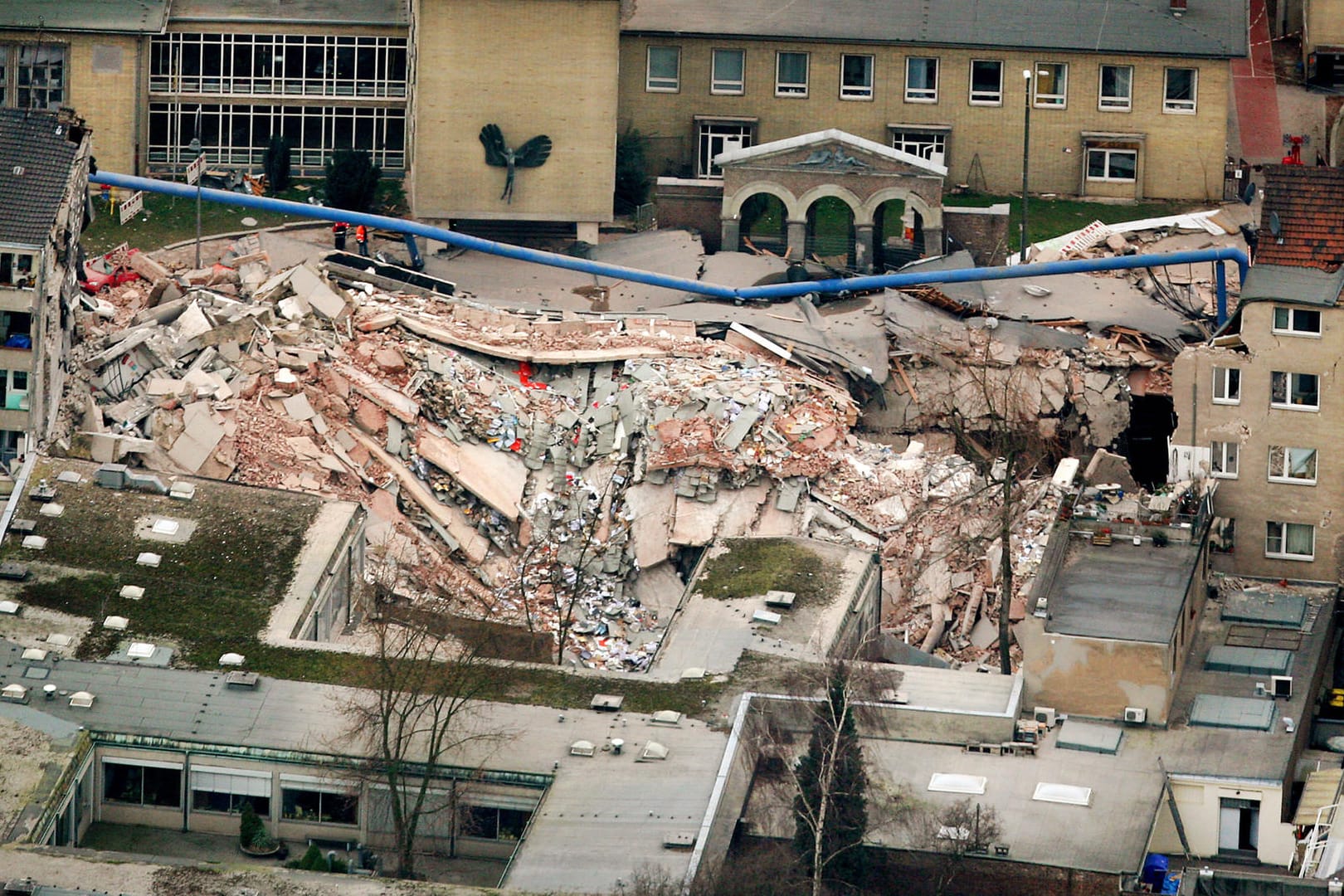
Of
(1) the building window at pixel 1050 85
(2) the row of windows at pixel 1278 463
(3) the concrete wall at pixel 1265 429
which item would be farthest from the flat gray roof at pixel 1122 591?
(1) the building window at pixel 1050 85

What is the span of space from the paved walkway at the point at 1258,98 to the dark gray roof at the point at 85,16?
115 feet

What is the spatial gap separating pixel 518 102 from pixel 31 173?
22.6 metres

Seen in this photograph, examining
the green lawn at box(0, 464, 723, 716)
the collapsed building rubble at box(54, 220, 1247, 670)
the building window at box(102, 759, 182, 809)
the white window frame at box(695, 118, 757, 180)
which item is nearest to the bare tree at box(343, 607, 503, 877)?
the green lawn at box(0, 464, 723, 716)

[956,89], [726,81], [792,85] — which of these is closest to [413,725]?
[726,81]

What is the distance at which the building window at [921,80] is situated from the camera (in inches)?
4469

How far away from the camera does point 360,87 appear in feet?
371

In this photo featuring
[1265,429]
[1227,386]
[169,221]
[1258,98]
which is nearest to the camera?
[1265,429]

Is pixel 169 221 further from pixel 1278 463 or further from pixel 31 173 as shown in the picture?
pixel 1278 463

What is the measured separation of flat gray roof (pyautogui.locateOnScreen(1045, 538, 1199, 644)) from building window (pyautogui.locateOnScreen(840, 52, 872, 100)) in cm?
3013

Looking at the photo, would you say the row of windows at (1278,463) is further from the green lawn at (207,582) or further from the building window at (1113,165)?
the building window at (1113,165)

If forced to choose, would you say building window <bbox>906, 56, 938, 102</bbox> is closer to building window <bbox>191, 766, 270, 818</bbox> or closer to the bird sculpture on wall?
the bird sculpture on wall

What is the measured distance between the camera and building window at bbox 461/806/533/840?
251 ft

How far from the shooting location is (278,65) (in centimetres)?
11275

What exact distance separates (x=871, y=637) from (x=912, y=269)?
22530 millimetres
